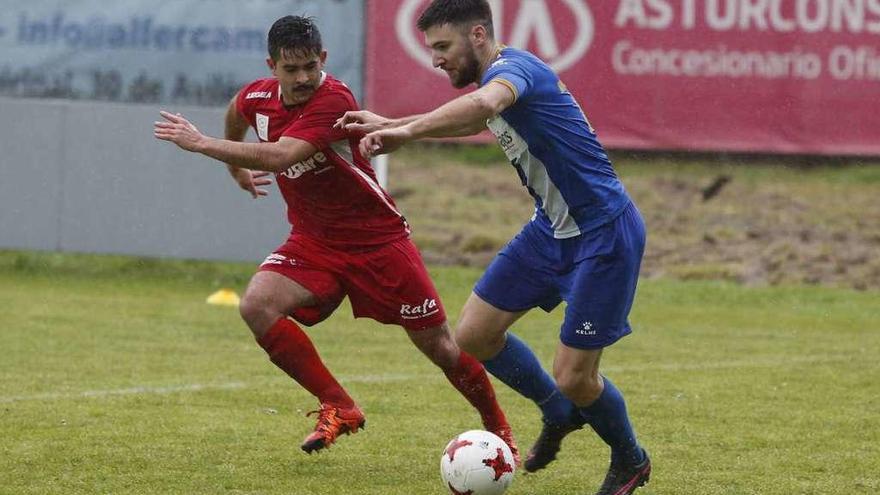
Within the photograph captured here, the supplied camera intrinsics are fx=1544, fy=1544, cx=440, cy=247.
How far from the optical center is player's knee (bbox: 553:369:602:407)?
244 inches

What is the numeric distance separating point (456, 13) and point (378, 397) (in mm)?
3393

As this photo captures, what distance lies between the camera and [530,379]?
6.81 metres

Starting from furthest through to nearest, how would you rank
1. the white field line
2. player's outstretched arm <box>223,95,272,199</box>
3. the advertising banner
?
the advertising banner < the white field line < player's outstretched arm <box>223,95,272,199</box>

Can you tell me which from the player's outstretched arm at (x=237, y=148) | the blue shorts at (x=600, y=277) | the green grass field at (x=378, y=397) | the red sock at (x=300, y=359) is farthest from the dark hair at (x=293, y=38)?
the green grass field at (x=378, y=397)

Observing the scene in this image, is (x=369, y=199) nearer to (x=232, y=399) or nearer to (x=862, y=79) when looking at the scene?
(x=232, y=399)

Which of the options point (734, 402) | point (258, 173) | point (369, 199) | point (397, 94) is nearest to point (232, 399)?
point (258, 173)

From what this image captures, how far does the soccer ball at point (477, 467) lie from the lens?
599cm

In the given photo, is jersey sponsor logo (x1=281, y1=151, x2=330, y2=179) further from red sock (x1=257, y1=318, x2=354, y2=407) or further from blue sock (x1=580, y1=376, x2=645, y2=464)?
blue sock (x1=580, y1=376, x2=645, y2=464)

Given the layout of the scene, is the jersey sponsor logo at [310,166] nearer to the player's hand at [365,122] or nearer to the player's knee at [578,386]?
the player's hand at [365,122]

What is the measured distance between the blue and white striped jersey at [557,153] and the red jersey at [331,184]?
100 cm

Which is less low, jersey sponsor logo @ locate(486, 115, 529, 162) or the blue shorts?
jersey sponsor logo @ locate(486, 115, 529, 162)

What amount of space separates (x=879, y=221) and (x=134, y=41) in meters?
8.57

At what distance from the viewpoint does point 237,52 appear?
1398 cm

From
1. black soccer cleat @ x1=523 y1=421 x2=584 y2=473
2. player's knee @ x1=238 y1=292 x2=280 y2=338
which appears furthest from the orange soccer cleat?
black soccer cleat @ x1=523 y1=421 x2=584 y2=473
